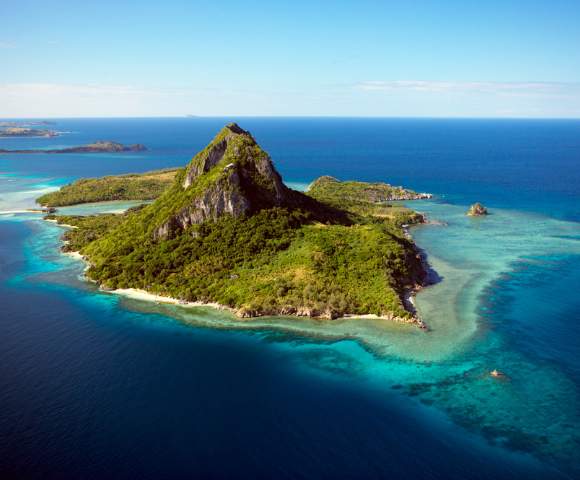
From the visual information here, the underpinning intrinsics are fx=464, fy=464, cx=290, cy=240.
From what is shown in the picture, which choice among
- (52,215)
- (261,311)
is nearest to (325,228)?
(261,311)

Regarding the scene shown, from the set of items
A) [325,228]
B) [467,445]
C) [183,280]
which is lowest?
[467,445]

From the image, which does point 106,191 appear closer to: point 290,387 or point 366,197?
point 366,197

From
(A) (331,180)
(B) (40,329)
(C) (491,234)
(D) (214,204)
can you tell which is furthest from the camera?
(A) (331,180)

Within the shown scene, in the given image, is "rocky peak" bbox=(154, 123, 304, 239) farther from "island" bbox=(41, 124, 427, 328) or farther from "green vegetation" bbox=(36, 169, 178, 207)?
"green vegetation" bbox=(36, 169, 178, 207)

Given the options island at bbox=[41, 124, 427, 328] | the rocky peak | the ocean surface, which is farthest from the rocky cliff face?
the ocean surface

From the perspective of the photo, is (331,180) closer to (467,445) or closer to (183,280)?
(183,280)

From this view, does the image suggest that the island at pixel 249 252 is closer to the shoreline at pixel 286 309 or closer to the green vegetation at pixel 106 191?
the shoreline at pixel 286 309
